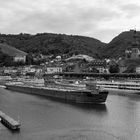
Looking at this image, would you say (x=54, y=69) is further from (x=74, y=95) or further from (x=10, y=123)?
(x=10, y=123)

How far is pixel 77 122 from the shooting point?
117 ft

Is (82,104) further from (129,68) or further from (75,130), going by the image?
(129,68)

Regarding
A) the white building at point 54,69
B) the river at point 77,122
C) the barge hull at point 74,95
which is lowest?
the river at point 77,122

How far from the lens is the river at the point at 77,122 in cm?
2959

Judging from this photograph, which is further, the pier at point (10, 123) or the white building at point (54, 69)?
the white building at point (54, 69)

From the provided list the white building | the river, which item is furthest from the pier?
the white building

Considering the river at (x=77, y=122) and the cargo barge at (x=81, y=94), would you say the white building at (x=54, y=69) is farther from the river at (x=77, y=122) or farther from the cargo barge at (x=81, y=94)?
the river at (x=77, y=122)

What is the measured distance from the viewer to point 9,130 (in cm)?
3117

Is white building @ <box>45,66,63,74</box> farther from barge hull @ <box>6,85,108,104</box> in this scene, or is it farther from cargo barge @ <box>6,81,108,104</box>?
cargo barge @ <box>6,81,108,104</box>

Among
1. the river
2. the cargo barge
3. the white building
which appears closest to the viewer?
the river

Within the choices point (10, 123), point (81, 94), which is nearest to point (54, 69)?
point (81, 94)

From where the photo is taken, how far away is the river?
2959 cm

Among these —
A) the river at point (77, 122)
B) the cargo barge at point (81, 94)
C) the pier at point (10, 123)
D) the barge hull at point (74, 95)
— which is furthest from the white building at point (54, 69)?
the pier at point (10, 123)

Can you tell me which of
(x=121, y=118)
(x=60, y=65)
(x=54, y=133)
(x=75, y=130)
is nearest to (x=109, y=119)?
(x=121, y=118)
